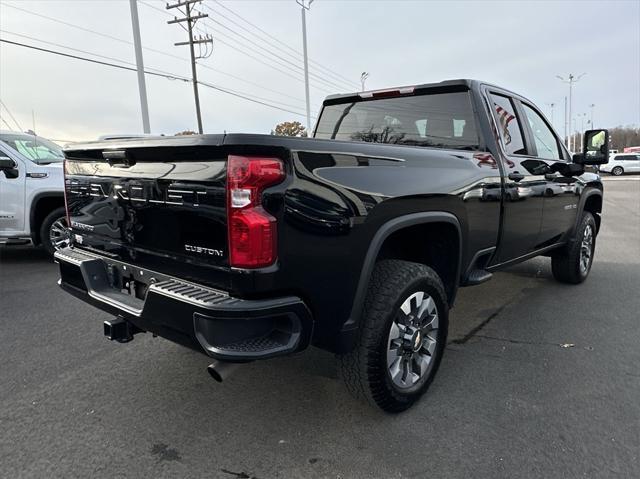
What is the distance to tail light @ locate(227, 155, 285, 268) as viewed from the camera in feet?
6.40

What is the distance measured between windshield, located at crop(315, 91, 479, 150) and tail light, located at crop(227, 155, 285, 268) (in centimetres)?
210

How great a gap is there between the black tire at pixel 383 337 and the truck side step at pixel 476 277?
2.17ft

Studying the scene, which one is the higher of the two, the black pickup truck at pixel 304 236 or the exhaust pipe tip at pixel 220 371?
the black pickup truck at pixel 304 236

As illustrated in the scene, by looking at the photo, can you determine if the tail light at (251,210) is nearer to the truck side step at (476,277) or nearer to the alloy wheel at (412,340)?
the alloy wheel at (412,340)

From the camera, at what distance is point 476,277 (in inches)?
134

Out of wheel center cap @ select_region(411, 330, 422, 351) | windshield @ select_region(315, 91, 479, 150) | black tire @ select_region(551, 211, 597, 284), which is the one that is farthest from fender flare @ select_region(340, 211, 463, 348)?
black tire @ select_region(551, 211, 597, 284)

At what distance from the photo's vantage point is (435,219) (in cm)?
278

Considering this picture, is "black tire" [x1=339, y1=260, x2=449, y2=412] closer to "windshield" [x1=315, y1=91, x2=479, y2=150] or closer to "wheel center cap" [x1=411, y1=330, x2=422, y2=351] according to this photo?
"wheel center cap" [x1=411, y1=330, x2=422, y2=351]

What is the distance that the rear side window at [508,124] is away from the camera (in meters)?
3.72

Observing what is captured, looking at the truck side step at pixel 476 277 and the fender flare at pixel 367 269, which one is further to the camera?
the truck side step at pixel 476 277

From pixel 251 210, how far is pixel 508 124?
9.04ft

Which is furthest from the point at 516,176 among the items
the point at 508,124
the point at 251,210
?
the point at 251,210

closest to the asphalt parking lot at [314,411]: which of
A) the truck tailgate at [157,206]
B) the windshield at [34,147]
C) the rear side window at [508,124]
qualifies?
the truck tailgate at [157,206]

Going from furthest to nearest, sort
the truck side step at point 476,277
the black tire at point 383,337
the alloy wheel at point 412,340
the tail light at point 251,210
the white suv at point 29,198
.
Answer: the white suv at point 29,198, the truck side step at point 476,277, the alloy wheel at point 412,340, the black tire at point 383,337, the tail light at point 251,210
